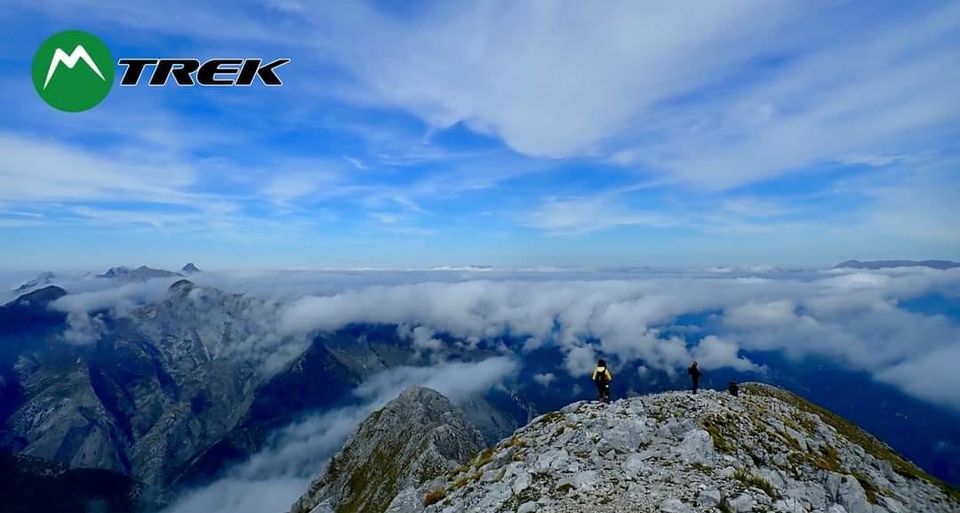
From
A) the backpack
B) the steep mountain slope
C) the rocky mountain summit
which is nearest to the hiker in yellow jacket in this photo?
the backpack

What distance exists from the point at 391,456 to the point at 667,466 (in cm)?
10793

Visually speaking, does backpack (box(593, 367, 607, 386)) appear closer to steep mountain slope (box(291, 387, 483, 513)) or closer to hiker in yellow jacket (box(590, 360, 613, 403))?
hiker in yellow jacket (box(590, 360, 613, 403))

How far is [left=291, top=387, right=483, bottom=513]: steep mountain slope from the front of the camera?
10219 centimetres

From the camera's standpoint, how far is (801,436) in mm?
40469

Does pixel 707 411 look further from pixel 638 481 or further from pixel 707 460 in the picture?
pixel 638 481

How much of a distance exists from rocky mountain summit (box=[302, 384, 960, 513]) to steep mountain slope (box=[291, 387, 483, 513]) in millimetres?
59146

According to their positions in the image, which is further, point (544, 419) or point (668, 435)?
point (544, 419)

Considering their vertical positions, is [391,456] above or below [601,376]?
below

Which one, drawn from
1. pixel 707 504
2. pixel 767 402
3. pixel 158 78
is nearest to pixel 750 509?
pixel 707 504

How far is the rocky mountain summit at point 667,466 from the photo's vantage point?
23141mm

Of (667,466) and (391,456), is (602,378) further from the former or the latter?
(391,456)

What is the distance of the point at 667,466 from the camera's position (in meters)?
26.8

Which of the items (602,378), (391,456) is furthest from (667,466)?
(391,456)

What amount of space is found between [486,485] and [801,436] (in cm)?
2862
